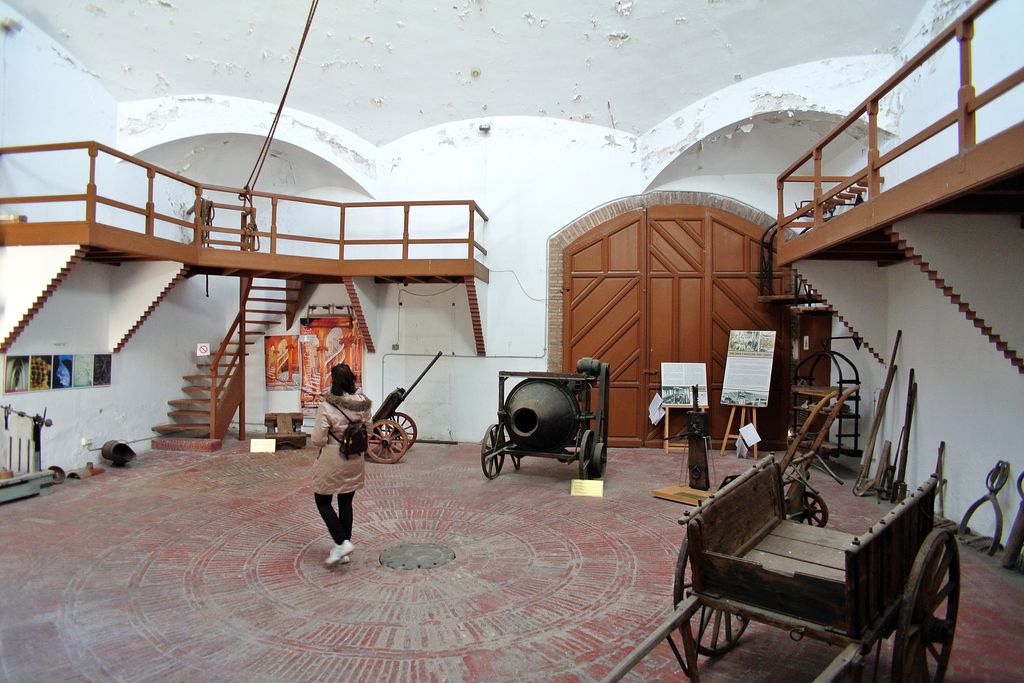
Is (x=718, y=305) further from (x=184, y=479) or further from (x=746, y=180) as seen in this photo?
(x=184, y=479)

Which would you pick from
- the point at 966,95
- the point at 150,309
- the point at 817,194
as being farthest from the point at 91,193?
the point at 966,95

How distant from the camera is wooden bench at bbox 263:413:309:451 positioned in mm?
9622

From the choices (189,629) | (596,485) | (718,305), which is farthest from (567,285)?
(189,629)

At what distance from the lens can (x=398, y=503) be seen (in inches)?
263

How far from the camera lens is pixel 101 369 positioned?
28.2ft

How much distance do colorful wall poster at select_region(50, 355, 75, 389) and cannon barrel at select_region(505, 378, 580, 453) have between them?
20.7 feet

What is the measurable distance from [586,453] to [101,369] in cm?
743

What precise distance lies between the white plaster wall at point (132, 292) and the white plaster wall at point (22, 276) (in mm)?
1690

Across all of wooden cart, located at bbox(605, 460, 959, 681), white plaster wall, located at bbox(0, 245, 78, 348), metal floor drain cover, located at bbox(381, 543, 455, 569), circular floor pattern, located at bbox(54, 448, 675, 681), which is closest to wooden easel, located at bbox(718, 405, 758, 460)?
circular floor pattern, located at bbox(54, 448, 675, 681)

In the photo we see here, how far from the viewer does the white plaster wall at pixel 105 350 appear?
25.4 ft

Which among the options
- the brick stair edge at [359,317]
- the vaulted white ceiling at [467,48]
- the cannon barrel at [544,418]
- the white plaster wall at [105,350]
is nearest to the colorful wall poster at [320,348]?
the brick stair edge at [359,317]

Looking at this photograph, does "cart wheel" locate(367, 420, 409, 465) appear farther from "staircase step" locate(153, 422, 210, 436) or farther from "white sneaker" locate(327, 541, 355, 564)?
"white sneaker" locate(327, 541, 355, 564)

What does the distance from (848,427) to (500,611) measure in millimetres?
8309

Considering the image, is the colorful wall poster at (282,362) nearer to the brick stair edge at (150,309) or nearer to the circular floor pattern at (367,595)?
the brick stair edge at (150,309)
